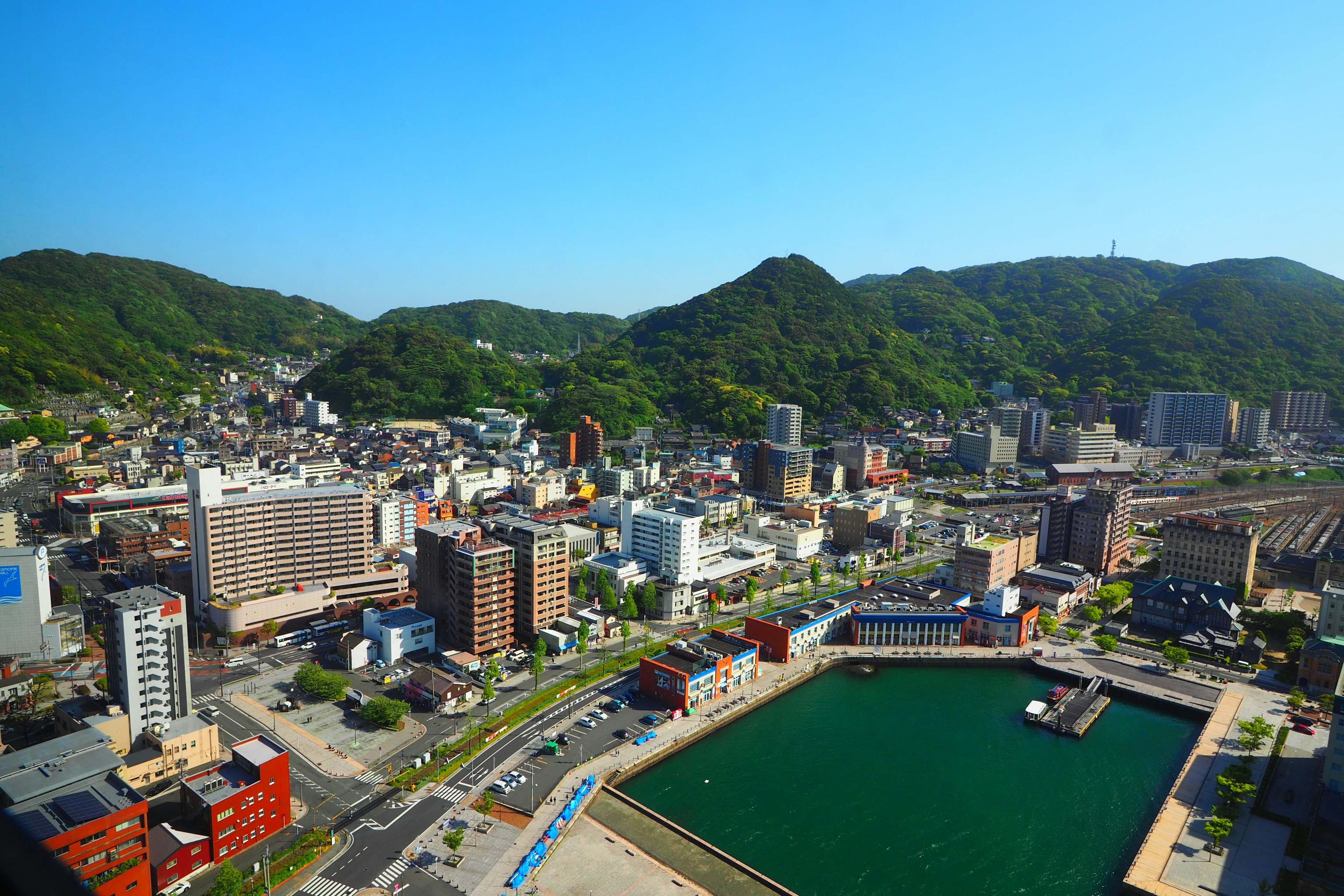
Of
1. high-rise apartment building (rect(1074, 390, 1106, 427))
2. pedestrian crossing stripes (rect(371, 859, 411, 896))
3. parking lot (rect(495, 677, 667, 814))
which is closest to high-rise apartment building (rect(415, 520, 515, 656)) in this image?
parking lot (rect(495, 677, 667, 814))

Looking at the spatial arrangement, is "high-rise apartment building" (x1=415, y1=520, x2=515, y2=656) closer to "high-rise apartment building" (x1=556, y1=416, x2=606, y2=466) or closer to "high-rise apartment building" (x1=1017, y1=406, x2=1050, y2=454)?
"high-rise apartment building" (x1=556, y1=416, x2=606, y2=466)

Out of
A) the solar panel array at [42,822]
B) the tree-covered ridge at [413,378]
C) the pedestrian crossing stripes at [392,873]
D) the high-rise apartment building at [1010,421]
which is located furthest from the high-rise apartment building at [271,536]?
the high-rise apartment building at [1010,421]

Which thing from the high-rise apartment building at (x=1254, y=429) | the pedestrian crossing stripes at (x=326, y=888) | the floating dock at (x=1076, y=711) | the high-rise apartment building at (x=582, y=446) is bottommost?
the pedestrian crossing stripes at (x=326, y=888)

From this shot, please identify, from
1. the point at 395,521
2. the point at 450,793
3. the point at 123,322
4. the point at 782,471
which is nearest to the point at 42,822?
the point at 450,793

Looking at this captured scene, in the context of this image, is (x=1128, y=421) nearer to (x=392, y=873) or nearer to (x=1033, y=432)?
(x=1033, y=432)

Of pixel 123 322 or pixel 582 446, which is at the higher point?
pixel 123 322

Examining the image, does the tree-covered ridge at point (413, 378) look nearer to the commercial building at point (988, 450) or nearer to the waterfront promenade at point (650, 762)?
the commercial building at point (988, 450)

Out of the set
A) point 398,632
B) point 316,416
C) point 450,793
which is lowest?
point 450,793
